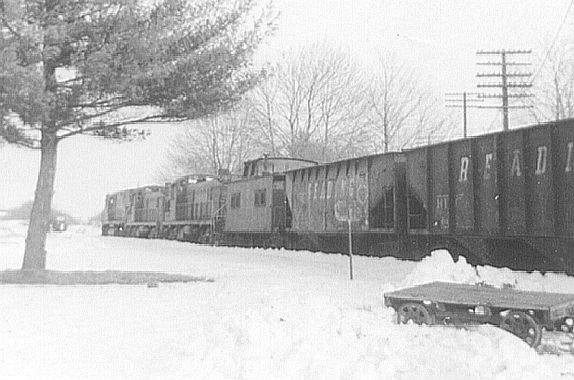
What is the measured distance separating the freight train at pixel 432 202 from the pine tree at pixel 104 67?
4.85m

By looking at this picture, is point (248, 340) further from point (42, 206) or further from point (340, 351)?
point (42, 206)

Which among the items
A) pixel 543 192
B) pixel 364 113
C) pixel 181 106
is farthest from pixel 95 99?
pixel 364 113

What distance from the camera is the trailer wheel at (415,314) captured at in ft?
22.5

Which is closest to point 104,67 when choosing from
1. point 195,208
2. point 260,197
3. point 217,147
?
point 260,197

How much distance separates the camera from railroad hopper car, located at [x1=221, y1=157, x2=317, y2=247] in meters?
22.1

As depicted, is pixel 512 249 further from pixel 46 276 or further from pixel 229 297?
pixel 46 276

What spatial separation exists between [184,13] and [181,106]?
1.82 meters

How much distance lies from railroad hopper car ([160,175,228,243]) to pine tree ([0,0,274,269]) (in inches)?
597

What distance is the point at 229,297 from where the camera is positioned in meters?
9.08

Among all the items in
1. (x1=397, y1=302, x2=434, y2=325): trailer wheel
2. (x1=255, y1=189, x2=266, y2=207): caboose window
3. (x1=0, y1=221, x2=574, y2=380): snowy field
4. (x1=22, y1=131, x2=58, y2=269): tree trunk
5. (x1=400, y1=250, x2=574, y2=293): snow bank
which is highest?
(x1=255, y1=189, x2=266, y2=207): caboose window

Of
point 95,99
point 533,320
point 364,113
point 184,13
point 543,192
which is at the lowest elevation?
point 533,320

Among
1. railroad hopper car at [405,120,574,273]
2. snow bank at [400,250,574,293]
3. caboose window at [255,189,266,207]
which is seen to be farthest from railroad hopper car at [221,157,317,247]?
snow bank at [400,250,574,293]

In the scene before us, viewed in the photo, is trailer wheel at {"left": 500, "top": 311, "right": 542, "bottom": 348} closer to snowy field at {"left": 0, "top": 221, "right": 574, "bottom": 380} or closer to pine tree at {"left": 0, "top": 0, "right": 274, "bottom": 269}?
snowy field at {"left": 0, "top": 221, "right": 574, "bottom": 380}

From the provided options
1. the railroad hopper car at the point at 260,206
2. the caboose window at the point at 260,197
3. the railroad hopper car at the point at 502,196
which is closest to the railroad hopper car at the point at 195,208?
the railroad hopper car at the point at 260,206
